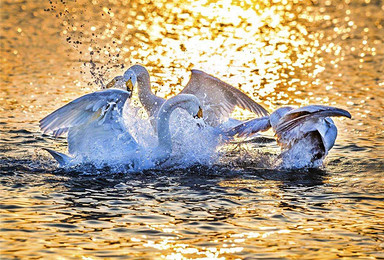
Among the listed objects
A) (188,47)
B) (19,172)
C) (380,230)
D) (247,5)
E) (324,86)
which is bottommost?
(380,230)

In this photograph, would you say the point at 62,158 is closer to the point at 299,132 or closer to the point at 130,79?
the point at 130,79

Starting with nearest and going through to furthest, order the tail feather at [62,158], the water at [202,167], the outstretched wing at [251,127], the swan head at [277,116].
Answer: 1. the water at [202,167]
2. the tail feather at [62,158]
3. the swan head at [277,116]
4. the outstretched wing at [251,127]

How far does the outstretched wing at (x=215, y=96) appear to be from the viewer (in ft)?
35.8

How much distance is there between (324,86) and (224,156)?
4.71 m

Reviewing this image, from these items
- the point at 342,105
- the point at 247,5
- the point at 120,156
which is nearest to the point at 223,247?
the point at 120,156

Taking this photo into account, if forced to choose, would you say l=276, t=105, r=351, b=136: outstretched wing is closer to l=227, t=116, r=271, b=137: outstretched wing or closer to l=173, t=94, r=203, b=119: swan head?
l=227, t=116, r=271, b=137: outstretched wing

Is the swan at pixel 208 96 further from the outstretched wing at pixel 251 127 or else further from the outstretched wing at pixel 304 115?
the outstretched wing at pixel 304 115

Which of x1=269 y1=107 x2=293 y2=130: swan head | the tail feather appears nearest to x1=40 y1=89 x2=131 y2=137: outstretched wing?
the tail feather

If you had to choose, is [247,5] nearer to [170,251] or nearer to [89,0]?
[89,0]

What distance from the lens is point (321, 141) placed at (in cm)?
970

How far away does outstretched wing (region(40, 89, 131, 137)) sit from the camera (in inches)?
348

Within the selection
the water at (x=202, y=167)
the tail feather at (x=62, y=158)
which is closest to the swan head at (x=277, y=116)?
the water at (x=202, y=167)

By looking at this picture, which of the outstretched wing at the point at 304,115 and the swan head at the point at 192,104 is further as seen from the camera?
the swan head at the point at 192,104

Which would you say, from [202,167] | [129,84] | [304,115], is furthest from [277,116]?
[129,84]
